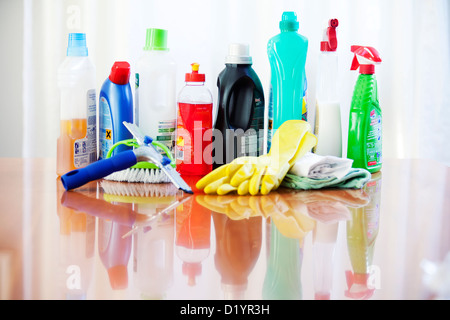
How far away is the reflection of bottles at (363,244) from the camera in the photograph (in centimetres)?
64

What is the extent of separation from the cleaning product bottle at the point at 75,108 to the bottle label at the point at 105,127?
1.0 inches

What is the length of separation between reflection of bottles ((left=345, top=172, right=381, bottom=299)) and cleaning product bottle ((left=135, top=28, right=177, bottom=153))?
445 millimetres

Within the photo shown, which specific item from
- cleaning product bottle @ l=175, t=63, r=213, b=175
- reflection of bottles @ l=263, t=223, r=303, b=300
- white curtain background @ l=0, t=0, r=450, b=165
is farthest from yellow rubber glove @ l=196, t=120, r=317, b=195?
white curtain background @ l=0, t=0, r=450, b=165

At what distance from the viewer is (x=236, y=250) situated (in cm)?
77

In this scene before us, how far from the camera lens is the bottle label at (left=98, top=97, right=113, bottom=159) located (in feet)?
3.98

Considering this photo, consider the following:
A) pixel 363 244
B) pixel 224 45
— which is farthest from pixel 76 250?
pixel 224 45

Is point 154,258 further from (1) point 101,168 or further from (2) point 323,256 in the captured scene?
(1) point 101,168

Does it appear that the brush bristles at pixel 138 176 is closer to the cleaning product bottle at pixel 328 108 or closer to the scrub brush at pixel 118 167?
the scrub brush at pixel 118 167

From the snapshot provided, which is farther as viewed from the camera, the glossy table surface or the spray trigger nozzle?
the spray trigger nozzle

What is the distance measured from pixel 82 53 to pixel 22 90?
658 millimetres

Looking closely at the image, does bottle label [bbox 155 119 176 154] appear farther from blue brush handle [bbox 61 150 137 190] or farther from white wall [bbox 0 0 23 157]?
white wall [bbox 0 0 23 157]

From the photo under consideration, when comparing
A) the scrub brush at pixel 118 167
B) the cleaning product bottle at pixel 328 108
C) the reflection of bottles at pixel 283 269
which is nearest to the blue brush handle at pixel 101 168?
the scrub brush at pixel 118 167
